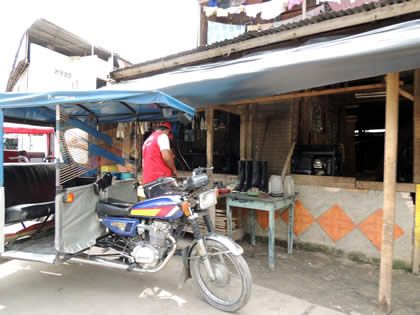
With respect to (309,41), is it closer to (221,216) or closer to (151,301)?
(221,216)

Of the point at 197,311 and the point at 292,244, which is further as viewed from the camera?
the point at 292,244

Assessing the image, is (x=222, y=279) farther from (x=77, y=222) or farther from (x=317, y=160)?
(x=317, y=160)

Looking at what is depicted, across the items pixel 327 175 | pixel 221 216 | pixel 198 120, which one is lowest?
pixel 221 216

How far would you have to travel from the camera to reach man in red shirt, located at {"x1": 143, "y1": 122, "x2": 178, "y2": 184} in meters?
3.55

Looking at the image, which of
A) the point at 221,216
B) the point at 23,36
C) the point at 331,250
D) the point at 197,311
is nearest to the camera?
the point at 197,311

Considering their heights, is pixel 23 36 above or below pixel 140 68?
above

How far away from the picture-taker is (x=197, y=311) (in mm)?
2818

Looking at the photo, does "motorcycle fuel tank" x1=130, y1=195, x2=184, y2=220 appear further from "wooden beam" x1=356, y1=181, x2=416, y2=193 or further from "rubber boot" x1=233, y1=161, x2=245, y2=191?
"wooden beam" x1=356, y1=181, x2=416, y2=193

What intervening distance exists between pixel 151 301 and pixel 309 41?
3.76m

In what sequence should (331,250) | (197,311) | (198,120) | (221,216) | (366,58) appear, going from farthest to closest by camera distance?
1. (198,120)
2. (221,216)
3. (331,250)
4. (197,311)
5. (366,58)

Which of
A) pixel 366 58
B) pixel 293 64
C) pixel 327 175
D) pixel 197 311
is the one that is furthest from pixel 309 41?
pixel 197 311

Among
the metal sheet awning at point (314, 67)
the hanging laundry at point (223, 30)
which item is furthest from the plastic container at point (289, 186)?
the hanging laundry at point (223, 30)

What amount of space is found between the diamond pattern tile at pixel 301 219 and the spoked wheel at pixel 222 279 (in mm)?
2132

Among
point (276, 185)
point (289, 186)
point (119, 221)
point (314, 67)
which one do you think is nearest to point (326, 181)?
point (289, 186)
